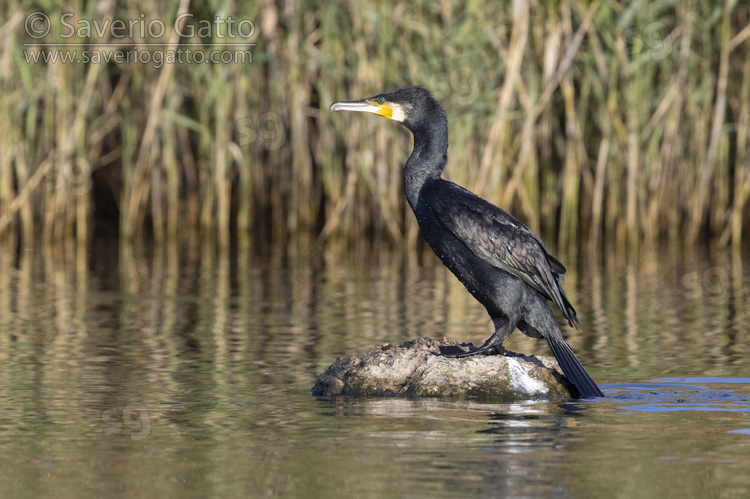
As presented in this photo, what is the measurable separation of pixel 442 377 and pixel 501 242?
0.70 m

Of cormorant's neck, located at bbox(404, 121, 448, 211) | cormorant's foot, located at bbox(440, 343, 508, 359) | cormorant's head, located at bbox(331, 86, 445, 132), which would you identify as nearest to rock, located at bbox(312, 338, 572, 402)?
cormorant's foot, located at bbox(440, 343, 508, 359)

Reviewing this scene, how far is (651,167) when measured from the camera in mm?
12398

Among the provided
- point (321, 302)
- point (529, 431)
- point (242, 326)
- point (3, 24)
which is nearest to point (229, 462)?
point (529, 431)

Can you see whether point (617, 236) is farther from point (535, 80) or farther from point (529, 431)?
point (529, 431)

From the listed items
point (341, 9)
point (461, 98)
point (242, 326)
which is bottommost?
point (242, 326)

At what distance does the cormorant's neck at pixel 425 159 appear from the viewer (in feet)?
20.1

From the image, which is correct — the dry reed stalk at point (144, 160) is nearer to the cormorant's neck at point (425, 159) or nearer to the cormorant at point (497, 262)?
the cormorant's neck at point (425, 159)

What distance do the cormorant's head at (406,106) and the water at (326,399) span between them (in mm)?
1337

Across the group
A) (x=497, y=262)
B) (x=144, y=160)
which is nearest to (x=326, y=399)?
(x=497, y=262)

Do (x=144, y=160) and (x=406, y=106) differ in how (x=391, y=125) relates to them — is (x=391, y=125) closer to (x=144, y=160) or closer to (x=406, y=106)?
(x=144, y=160)

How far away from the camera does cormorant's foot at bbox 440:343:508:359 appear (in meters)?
5.64

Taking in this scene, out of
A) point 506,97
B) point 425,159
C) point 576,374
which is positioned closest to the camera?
point 576,374

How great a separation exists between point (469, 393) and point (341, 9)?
721 centimetres

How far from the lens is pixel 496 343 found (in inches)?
225
